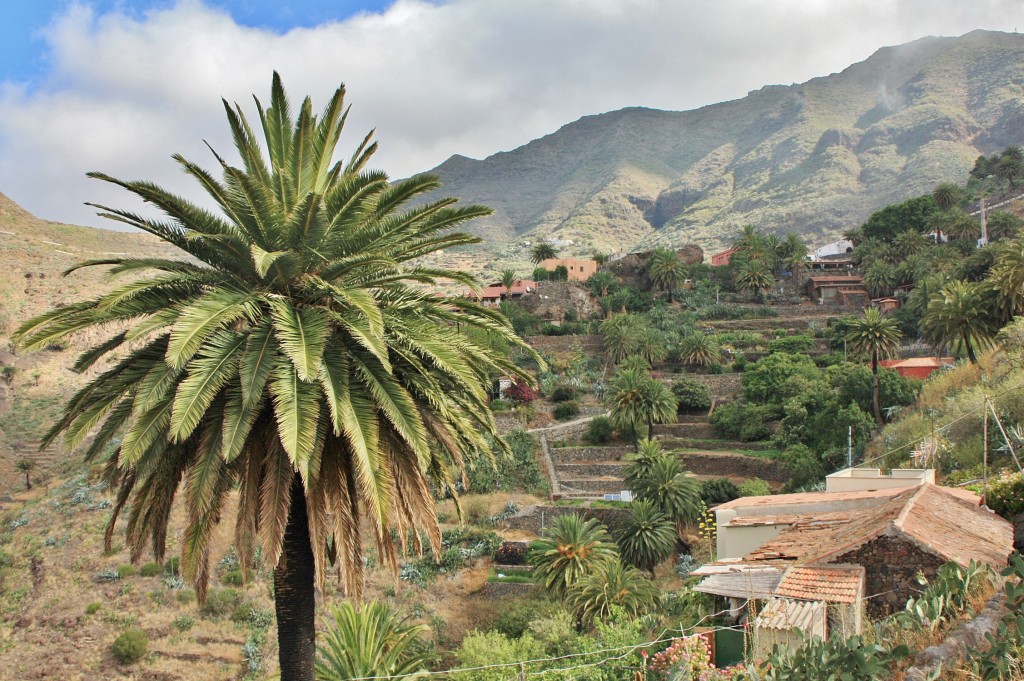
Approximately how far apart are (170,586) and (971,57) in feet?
679

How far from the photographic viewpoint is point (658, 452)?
37969mm

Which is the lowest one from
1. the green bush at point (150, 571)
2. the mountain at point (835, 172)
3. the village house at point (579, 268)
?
→ the green bush at point (150, 571)

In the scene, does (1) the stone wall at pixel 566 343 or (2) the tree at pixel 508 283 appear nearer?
(1) the stone wall at pixel 566 343

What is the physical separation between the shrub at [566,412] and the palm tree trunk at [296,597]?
43.5m

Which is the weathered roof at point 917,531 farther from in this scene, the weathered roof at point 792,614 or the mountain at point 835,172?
the mountain at point 835,172

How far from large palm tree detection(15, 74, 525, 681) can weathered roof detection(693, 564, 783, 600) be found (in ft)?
18.5

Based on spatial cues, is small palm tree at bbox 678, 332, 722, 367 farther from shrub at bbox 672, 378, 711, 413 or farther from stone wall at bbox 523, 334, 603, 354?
stone wall at bbox 523, 334, 603, 354

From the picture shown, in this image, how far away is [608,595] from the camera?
25.5 meters

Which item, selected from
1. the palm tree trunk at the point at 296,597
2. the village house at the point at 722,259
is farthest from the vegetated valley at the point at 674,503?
the village house at the point at 722,259

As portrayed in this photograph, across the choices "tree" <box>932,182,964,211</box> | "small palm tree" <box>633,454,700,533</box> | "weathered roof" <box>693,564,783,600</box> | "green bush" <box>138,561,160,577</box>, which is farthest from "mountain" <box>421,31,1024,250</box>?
"weathered roof" <box>693,564,783,600</box>

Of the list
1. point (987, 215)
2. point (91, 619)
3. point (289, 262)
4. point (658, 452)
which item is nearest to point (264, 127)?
point (289, 262)

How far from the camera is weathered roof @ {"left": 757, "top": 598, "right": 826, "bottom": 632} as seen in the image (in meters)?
9.72

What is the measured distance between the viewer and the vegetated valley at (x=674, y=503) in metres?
11.2

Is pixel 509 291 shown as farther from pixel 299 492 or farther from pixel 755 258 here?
pixel 299 492
